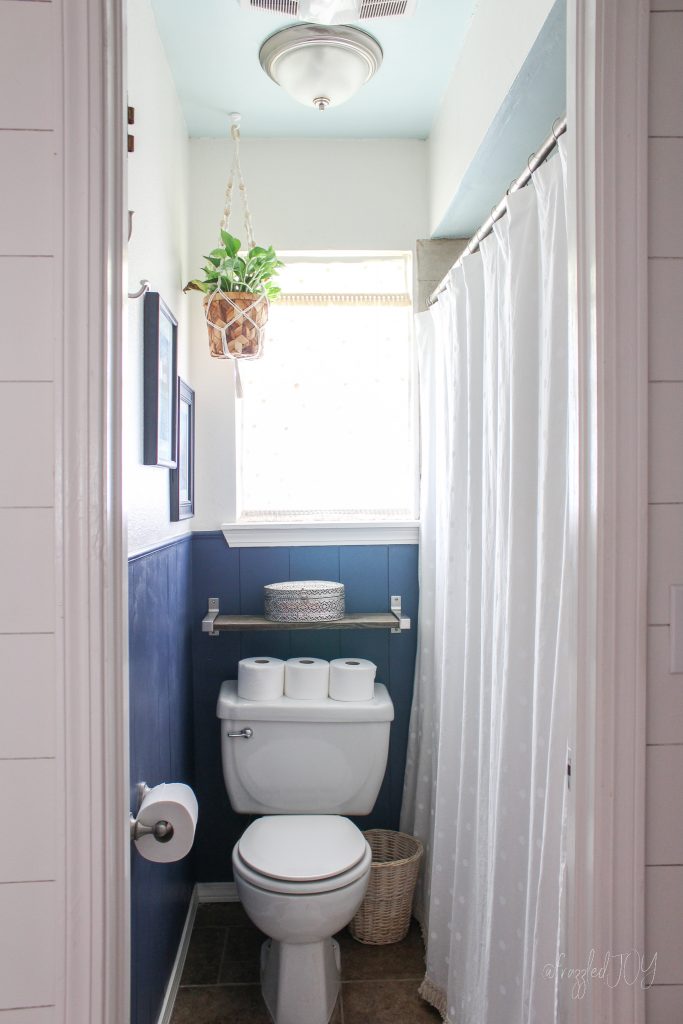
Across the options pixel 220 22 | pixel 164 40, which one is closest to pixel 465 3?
pixel 220 22

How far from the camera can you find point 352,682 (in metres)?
2.32

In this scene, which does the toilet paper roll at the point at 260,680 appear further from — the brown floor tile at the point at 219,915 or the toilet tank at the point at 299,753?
the brown floor tile at the point at 219,915

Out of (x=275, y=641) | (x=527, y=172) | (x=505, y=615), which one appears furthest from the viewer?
(x=275, y=641)

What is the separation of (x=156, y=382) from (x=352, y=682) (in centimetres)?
110

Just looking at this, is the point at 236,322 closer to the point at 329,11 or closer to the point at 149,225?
the point at 149,225

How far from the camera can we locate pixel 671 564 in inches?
35.4

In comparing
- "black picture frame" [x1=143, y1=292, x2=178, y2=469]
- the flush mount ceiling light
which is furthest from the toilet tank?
the flush mount ceiling light

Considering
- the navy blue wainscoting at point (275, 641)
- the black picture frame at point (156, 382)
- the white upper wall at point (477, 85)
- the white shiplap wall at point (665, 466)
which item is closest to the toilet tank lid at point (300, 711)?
the navy blue wainscoting at point (275, 641)

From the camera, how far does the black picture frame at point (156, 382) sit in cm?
171

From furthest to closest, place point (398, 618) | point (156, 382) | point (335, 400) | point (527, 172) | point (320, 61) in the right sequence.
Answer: point (335, 400) → point (398, 618) → point (320, 61) → point (156, 382) → point (527, 172)

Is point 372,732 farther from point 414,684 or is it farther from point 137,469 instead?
point 137,469

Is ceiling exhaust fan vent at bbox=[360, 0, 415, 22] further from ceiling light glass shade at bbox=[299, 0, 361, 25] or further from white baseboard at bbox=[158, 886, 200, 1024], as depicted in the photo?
white baseboard at bbox=[158, 886, 200, 1024]

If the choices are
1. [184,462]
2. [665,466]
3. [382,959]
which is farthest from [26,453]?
[382,959]

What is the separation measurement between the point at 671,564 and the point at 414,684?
171 centimetres
